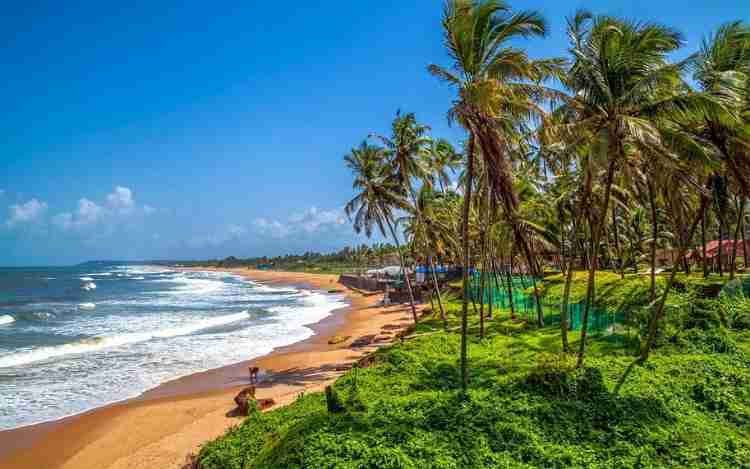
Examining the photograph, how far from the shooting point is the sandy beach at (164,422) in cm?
1063

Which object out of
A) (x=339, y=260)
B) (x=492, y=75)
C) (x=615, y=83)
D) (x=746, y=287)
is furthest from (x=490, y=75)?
(x=339, y=260)

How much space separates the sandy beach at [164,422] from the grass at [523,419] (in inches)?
98.3

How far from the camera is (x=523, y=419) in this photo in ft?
25.7

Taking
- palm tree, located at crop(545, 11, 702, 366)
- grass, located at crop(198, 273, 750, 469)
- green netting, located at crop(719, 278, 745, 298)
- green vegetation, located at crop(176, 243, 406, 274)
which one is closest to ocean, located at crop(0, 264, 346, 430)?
grass, located at crop(198, 273, 750, 469)

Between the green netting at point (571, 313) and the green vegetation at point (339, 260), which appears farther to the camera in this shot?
the green vegetation at point (339, 260)

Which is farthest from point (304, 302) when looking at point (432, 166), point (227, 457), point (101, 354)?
point (227, 457)

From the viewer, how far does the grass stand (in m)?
6.91

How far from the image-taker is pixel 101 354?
21359 mm

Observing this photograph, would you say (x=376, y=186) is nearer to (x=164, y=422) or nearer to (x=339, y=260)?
(x=164, y=422)

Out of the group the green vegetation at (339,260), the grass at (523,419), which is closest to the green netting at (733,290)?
the grass at (523,419)

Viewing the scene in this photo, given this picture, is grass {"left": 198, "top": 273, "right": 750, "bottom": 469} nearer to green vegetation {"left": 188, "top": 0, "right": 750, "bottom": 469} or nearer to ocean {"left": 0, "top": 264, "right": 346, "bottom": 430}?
green vegetation {"left": 188, "top": 0, "right": 750, "bottom": 469}

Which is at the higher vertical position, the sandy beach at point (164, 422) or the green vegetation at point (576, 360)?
the green vegetation at point (576, 360)

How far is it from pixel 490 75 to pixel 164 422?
490 inches

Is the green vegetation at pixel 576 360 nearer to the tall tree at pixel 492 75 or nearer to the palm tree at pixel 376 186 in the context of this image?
the tall tree at pixel 492 75
